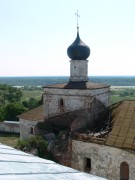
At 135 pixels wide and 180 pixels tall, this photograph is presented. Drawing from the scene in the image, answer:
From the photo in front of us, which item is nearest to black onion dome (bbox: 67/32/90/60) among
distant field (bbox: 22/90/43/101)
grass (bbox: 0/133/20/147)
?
grass (bbox: 0/133/20/147)

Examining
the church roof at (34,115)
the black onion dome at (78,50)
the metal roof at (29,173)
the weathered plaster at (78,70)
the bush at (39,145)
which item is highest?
the black onion dome at (78,50)

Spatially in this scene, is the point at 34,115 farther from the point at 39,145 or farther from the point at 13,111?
the point at 13,111

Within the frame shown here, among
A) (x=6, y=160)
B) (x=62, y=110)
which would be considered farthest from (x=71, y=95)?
(x=6, y=160)

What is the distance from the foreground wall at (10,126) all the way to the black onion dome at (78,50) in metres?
12.2

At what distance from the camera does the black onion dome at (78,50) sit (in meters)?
16.5

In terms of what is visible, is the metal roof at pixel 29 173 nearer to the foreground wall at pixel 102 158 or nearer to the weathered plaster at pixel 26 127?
the foreground wall at pixel 102 158

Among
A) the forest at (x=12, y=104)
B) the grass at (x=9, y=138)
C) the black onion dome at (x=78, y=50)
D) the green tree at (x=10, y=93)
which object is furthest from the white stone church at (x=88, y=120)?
the green tree at (x=10, y=93)

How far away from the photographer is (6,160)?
4.75 meters

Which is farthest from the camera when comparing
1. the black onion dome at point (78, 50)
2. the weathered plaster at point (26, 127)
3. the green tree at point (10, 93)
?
the green tree at point (10, 93)

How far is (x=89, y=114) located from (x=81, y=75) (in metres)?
2.99

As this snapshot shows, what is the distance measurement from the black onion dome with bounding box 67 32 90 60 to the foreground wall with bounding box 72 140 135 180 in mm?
5785

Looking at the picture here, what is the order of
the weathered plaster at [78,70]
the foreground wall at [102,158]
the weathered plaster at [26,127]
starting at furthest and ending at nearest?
1. the weathered plaster at [26,127]
2. the weathered plaster at [78,70]
3. the foreground wall at [102,158]

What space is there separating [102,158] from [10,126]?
16874 millimetres

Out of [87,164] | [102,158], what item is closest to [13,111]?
[87,164]
